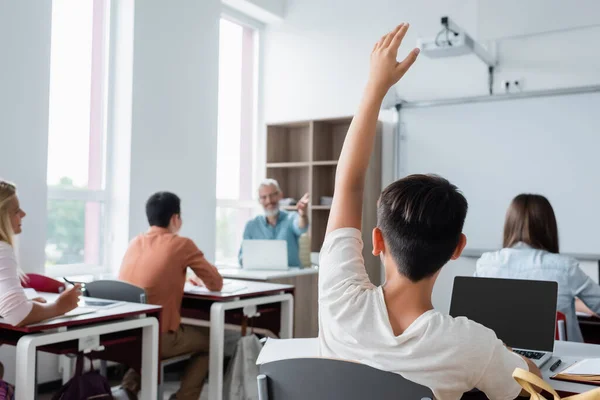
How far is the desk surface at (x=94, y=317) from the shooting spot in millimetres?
2242

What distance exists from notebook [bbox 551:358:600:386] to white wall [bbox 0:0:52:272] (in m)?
3.20

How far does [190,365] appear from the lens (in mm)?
3262

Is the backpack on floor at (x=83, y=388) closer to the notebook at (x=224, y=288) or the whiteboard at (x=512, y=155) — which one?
the notebook at (x=224, y=288)

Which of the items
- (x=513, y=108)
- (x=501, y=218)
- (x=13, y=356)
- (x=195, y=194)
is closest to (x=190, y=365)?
(x=13, y=356)

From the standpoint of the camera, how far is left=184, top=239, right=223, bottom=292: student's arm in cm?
325

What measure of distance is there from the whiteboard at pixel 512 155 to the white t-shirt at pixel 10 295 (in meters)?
3.52

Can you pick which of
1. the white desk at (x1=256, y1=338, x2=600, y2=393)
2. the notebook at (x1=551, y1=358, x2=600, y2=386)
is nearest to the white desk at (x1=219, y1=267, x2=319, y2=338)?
the white desk at (x1=256, y1=338, x2=600, y2=393)

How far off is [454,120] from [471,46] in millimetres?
906

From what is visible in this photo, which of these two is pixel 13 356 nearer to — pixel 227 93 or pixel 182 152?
pixel 182 152

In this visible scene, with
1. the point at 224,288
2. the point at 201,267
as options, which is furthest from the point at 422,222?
the point at 224,288

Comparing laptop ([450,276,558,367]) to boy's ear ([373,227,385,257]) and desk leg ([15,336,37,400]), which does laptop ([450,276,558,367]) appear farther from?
desk leg ([15,336,37,400])

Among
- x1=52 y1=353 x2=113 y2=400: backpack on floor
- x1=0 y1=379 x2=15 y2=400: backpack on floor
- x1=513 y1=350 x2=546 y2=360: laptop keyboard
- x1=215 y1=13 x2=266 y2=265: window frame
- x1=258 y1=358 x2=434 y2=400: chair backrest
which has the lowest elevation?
x1=52 y1=353 x2=113 y2=400: backpack on floor

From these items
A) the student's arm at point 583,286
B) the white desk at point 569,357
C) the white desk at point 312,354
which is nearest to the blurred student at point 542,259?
the student's arm at point 583,286

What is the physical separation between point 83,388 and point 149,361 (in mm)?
314
